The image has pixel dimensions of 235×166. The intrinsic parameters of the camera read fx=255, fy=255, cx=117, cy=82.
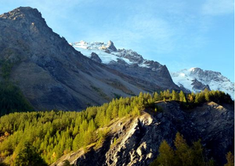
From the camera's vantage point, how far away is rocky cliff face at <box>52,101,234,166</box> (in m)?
55.1

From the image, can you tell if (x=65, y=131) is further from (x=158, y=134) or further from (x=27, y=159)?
(x=158, y=134)

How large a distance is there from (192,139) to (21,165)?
40.2 m

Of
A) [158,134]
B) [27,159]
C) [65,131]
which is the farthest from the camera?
[65,131]

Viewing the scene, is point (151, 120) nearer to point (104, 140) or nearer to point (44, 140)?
point (104, 140)

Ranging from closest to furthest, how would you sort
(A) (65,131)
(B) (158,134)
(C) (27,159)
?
(C) (27,159) < (B) (158,134) < (A) (65,131)

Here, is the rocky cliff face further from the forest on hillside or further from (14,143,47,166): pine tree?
(14,143,47,166): pine tree

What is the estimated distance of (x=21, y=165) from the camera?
53.0 metres

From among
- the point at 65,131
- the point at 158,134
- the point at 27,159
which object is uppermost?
the point at 158,134

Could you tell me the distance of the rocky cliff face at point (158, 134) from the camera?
2170 inches

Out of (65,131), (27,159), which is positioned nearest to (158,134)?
(27,159)

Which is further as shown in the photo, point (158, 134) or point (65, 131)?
point (65, 131)

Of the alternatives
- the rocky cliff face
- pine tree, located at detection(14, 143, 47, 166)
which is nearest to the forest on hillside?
pine tree, located at detection(14, 143, 47, 166)

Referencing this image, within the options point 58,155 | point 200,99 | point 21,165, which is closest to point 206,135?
point 200,99

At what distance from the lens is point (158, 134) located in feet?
191
